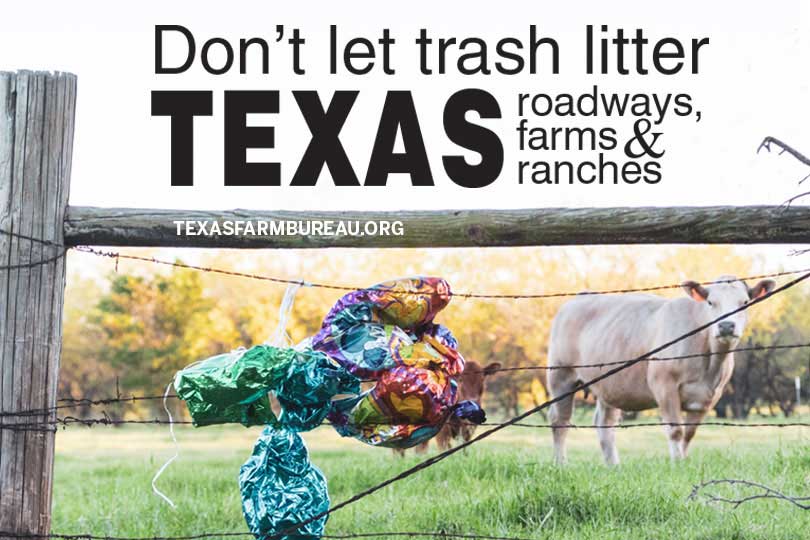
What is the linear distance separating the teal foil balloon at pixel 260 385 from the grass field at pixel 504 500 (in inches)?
80.3

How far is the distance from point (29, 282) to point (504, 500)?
9.63 feet

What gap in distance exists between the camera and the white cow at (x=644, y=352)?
392 inches

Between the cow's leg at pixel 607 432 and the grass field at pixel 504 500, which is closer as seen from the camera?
the grass field at pixel 504 500

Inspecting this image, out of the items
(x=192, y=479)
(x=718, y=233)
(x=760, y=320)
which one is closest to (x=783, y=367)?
(x=760, y=320)

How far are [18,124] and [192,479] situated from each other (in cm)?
542

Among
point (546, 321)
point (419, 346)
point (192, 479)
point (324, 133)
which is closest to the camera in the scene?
point (419, 346)

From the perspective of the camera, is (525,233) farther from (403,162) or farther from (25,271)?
(403,162)

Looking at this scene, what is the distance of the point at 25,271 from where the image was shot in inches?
166

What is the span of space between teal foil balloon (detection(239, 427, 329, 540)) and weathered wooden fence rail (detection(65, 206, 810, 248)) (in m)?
0.74

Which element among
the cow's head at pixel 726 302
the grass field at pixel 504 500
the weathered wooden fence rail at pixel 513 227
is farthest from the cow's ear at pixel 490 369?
the cow's head at pixel 726 302

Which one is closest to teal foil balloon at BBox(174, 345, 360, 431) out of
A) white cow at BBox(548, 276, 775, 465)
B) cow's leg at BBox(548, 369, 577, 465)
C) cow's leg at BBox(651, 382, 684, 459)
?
white cow at BBox(548, 276, 775, 465)

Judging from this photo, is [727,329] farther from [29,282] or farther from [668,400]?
[29,282]

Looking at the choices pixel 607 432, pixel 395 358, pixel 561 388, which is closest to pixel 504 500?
pixel 395 358

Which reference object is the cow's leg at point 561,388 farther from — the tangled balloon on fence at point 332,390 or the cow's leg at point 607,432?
the tangled balloon on fence at point 332,390
